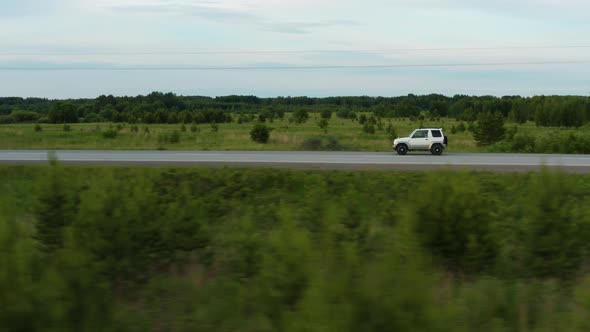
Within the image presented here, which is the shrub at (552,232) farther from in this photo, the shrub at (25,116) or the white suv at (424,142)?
the shrub at (25,116)

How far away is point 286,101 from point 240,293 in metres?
176

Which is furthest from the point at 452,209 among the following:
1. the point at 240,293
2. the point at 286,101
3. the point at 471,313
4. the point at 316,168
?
the point at 286,101

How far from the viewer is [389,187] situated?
18938 mm

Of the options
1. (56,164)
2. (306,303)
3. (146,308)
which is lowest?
(146,308)

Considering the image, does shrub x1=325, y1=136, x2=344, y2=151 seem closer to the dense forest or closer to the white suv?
the white suv

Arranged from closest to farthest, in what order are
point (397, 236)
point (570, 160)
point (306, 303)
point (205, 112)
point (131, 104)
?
point (306, 303) < point (397, 236) < point (570, 160) < point (205, 112) < point (131, 104)

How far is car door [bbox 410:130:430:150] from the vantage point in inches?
1196

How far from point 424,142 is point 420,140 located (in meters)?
0.22

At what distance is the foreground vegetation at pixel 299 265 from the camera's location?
580 cm

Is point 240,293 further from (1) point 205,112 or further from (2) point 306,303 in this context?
(1) point 205,112

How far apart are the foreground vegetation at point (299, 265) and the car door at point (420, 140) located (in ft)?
54.0

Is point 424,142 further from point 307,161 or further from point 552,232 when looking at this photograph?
point 552,232

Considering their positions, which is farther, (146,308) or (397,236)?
(397,236)

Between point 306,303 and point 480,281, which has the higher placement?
point 306,303
